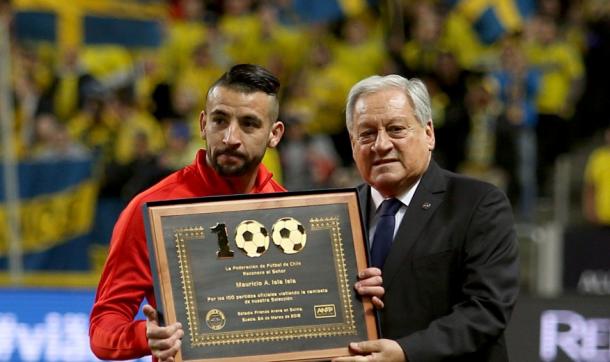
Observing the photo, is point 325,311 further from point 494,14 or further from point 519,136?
point 494,14

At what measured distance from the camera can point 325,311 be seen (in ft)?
13.9

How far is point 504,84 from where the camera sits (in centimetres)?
1133

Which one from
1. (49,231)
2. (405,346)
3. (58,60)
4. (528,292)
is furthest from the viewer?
(58,60)

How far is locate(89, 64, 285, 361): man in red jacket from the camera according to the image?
432 cm

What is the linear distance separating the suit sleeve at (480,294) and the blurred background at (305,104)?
609cm

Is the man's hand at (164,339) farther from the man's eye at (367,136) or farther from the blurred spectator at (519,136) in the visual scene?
the blurred spectator at (519,136)

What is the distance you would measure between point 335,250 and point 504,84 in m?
7.33

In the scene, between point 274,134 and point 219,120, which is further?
point 274,134

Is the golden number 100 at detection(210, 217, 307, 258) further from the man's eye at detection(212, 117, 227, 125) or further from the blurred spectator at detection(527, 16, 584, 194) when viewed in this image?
the blurred spectator at detection(527, 16, 584, 194)

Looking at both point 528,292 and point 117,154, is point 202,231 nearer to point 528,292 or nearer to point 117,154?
point 528,292

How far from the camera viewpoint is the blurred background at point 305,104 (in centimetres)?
1095

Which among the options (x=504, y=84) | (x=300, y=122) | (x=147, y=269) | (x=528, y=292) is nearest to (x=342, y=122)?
(x=300, y=122)

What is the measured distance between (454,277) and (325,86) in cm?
787

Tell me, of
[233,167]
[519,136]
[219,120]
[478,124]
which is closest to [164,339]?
[233,167]
